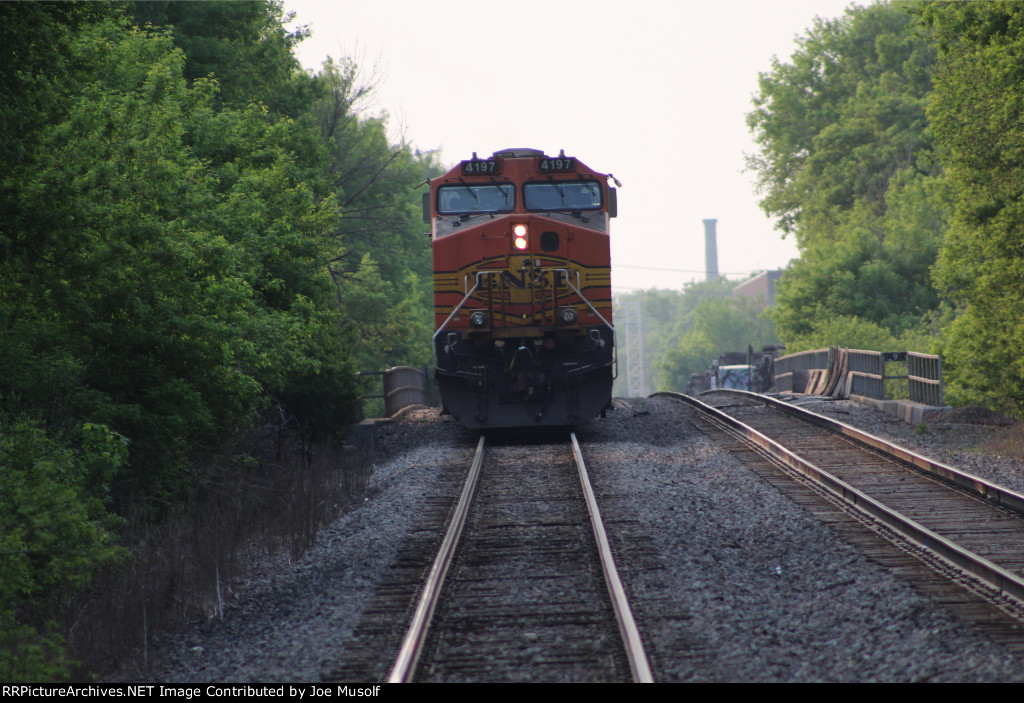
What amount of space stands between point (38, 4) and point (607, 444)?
30.6 feet

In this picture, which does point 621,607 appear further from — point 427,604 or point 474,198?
point 474,198

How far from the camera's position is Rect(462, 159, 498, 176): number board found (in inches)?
557

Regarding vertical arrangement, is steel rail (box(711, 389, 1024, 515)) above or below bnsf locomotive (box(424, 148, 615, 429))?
below

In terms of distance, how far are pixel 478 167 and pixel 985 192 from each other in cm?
896

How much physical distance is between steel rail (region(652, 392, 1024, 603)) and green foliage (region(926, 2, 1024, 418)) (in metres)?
4.06

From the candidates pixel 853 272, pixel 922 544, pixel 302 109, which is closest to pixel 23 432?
pixel 922 544

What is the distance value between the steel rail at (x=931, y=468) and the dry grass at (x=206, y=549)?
6563mm

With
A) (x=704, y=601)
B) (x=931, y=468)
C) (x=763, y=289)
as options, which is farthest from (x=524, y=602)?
(x=763, y=289)

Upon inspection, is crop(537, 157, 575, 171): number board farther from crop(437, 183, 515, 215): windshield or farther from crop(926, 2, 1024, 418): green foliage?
crop(926, 2, 1024, 418): green foliage

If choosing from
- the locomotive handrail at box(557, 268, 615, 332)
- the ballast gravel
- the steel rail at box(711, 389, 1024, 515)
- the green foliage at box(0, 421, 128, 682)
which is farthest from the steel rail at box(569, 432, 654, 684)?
the locomotive handrail at box(557, 268, 615, 332)
